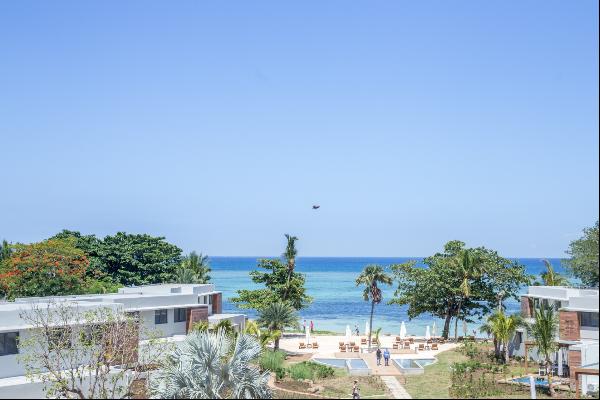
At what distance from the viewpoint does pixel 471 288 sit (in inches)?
2088

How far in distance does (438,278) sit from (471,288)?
9.71 feet

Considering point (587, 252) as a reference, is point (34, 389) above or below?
below

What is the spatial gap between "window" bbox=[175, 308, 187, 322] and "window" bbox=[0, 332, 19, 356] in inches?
468

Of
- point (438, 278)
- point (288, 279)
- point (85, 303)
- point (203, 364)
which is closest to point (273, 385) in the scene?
point (203, 364)

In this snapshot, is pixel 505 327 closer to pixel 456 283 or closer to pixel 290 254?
pixel 456 283

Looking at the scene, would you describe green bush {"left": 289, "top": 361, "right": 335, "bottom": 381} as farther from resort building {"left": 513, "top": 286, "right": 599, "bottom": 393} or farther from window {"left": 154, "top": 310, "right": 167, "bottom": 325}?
resort building {"left": 513, "top": 286, "right": 599, "bottom": 393}

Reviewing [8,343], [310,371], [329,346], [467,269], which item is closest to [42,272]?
[8,343]

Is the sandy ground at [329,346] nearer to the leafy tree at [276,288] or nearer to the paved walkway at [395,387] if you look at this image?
the leafy tree at [276,288]

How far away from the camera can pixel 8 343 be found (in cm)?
3100

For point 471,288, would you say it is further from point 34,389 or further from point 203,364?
point 34,389

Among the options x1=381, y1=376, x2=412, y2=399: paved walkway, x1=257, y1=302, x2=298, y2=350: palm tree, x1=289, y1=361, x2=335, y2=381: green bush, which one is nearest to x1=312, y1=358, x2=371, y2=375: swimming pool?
x1=289, y1=361, x2=335, y2=381: green bush

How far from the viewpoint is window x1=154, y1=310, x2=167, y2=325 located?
40.2 metres

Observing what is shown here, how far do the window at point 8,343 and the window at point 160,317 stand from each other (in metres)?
10.1

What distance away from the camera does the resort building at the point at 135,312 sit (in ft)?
100
